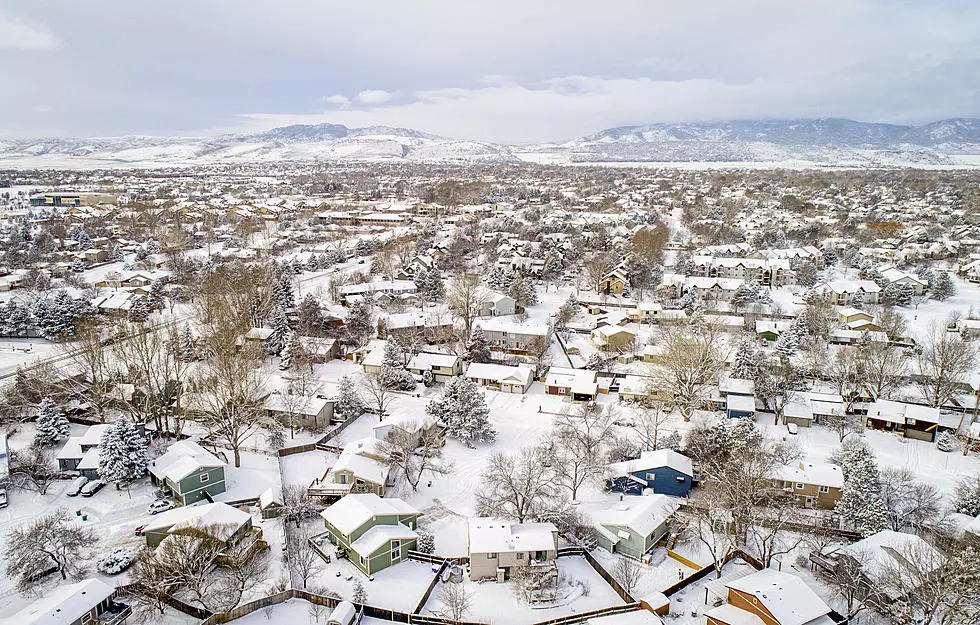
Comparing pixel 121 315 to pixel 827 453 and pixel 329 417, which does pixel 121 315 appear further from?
pixel 827 453

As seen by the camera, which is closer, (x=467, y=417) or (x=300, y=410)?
(x=467, y=417)

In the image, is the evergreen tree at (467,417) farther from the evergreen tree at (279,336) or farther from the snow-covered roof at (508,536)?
the evergreen tree at (279,336)

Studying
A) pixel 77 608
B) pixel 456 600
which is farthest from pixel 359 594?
pixel 77 608

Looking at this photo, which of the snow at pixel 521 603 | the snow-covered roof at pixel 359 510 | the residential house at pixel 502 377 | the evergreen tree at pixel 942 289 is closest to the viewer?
the snow at pixel 521 603

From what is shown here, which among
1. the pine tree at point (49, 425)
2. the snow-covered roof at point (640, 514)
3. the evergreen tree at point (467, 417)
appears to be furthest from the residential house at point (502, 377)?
the pine tree at point (49, 425)

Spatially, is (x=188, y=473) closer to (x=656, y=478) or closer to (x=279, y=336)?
(x=279, y=336)

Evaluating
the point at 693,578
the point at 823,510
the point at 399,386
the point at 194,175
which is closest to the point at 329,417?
the point at 399,386

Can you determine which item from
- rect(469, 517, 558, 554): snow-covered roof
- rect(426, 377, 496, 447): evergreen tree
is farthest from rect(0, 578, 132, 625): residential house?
rect(426, 377, 496, 447): evergreen tree

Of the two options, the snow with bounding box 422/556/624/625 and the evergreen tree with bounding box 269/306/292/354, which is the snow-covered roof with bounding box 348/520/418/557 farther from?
the evergreen tree with bounding box 269/306/292/354
